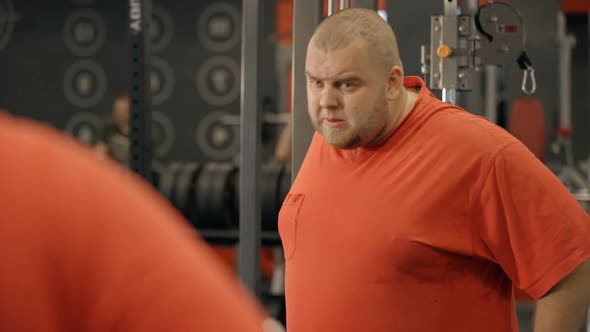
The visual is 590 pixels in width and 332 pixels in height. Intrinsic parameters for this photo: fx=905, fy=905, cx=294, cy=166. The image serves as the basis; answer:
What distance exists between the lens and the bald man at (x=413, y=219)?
1.97 metres

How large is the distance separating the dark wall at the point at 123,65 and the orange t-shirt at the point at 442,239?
7.33 m

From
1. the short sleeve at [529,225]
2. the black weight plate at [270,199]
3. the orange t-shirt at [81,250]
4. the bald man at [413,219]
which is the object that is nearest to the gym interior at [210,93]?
the black weight plate at [270,199]

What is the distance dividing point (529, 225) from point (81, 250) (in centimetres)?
161

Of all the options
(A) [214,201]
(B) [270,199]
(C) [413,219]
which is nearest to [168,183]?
(A) [214,201]

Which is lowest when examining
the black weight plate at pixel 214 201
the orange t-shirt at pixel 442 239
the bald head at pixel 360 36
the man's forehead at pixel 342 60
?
the black weight plate at pixel 214 201

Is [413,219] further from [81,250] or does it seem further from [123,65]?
[123,65]

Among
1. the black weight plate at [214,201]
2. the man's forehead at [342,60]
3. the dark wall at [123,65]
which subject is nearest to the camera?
the man's forehead at [342,60]

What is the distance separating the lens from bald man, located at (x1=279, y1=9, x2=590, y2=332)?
1.97 m

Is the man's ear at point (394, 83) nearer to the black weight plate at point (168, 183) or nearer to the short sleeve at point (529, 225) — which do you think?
the short sleeve at point (529, 225)

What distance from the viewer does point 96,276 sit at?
0.49 m

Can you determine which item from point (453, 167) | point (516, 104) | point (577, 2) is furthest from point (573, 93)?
point (453, 167)

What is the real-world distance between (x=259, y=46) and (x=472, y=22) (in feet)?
2.45

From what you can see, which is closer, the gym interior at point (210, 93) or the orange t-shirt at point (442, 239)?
the orange t-shirt at point (442, 239)

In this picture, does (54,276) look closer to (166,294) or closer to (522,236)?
(166,294)
